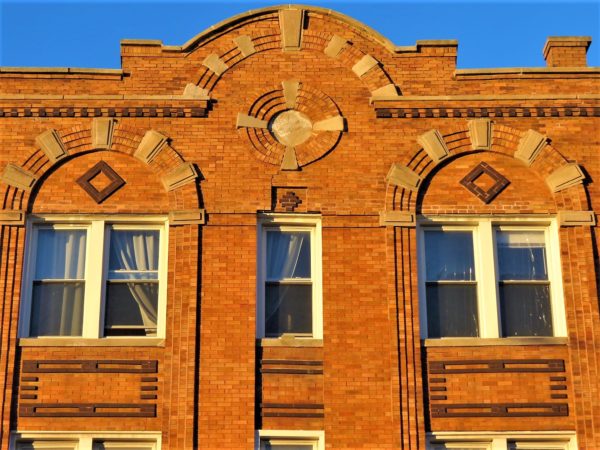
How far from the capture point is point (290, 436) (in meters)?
14.2

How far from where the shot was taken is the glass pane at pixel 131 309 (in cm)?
1491

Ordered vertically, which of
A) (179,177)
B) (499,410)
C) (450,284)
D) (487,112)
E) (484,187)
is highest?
(487,112)

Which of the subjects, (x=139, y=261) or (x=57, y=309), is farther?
(x=139, y=261)

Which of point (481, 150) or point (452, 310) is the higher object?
point (481, 150)

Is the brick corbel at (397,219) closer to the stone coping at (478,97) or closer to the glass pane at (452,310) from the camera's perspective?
the glass pane at (452,310)

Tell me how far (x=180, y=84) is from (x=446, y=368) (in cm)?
596

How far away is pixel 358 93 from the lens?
16062mm

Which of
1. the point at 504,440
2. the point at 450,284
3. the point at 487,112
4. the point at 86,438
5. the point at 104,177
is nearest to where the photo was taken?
the point at 86,438

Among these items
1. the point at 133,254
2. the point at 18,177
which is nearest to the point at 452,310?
the point at 133,254

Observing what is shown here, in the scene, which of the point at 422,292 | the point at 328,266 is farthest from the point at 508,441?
the point at 328,266

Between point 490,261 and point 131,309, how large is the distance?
211 inches

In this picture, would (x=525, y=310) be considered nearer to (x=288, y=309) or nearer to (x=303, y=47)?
(x=288, y=309)

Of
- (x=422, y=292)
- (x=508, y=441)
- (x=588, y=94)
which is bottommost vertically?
(x=508, y=441)

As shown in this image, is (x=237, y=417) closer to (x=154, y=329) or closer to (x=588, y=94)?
(x=154, y=329)
